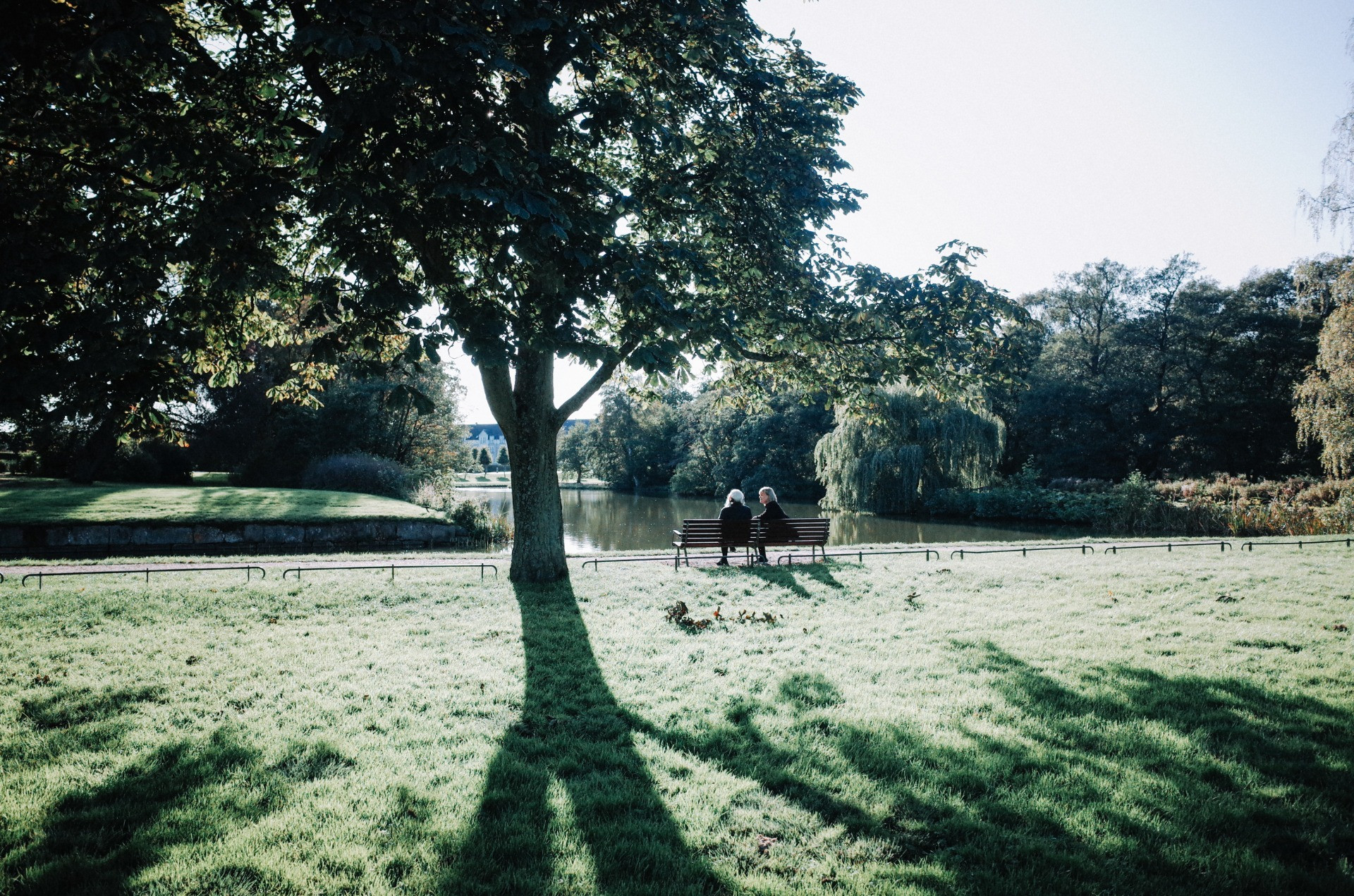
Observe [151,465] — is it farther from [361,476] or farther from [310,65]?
[310,65]

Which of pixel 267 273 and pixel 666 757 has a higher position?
pixel 267 273

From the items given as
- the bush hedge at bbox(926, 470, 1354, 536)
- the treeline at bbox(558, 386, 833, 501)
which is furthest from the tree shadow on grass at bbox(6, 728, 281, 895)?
the treeline at bbox(558, 386, 833, 501)

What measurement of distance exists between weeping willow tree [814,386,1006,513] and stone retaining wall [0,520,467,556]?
16.7 m

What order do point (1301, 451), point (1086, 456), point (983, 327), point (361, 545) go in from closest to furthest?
point (983, 327)
point (361, 545)
point (1301, 451)
point (1086, 456)

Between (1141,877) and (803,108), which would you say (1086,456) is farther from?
(1141,877)

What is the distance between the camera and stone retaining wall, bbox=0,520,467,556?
51.3 feet

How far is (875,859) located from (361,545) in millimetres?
17755

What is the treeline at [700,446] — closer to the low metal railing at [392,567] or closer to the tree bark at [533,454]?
the low metal railing at [392,567]

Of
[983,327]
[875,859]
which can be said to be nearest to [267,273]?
[875,859]

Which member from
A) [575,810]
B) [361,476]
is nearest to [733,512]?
[575,810]

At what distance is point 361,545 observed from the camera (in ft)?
59.3

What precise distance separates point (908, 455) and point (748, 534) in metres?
20.2

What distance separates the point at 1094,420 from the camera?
132 feet

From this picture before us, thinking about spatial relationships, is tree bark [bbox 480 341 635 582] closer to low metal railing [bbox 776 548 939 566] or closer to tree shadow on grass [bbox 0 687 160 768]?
low metal railing [bbox 776 548 939 566]
